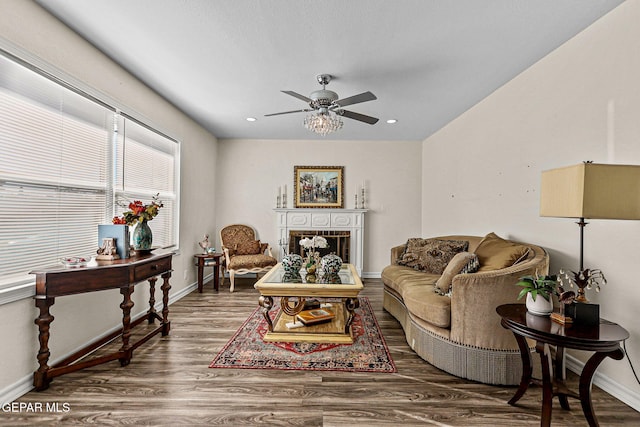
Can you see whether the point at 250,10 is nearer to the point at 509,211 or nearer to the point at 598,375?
the point at 509,211

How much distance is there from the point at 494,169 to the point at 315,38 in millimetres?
2472

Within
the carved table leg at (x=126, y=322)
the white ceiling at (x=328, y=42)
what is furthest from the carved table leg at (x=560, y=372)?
the carved table leg at (x=126, y=322)

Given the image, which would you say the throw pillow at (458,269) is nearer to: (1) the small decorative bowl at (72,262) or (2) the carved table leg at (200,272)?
(1) the small decorative bowl at (72,262)

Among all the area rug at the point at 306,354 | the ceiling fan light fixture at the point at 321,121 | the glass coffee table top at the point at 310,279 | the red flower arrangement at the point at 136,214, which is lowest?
the area rug at the point at 306,354

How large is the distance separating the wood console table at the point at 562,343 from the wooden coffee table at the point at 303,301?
1.27 metres

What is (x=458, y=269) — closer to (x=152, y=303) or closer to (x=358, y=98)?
(x=358, y=98)

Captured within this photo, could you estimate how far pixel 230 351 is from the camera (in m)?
2.57

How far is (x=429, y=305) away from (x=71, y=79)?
3.37m

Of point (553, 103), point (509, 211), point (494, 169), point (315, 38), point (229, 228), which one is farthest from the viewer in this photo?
point (229, 228)

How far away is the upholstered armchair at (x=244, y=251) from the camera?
15.2ft

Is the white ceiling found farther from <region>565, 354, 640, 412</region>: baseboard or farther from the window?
<region>565, 354, 640, 412</region>: baseboard

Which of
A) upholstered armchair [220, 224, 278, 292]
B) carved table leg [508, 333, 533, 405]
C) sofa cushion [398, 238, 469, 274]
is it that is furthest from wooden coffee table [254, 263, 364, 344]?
upholstered armchair [220, 224, 278, 292]

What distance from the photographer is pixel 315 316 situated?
3035 mm

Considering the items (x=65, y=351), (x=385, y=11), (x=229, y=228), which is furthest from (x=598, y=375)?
(x=229, y=228)
